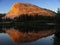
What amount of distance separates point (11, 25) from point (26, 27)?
67.3 inches

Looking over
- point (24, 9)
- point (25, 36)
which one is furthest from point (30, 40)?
point (24, 9)

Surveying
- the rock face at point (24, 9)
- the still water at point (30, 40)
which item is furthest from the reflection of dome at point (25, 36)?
the rock face at point (24, 9)

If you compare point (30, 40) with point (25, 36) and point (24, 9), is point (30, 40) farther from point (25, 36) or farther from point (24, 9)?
point (24, 9)

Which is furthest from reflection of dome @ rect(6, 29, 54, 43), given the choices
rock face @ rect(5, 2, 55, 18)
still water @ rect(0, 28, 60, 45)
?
rock face @ rect(5, 2, 55, 18)

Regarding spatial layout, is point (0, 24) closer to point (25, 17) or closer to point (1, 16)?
point (1, 16)

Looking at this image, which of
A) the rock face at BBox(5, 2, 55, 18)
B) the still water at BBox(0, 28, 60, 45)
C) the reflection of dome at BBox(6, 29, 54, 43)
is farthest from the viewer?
the rock face at BBox(5, 2, 55, 18)

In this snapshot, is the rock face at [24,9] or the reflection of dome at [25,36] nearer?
the reflection of dome at [25,36]

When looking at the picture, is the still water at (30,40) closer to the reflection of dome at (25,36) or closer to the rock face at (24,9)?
the reflection of dome at (25,36)

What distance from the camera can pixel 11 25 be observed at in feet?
59.6

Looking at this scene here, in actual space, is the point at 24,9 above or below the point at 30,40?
above

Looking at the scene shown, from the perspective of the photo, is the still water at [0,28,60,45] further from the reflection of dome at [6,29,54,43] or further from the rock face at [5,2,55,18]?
the rock face at [5,2,55,18]

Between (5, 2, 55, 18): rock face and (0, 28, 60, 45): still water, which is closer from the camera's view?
(0, 28, 60, 45): still water

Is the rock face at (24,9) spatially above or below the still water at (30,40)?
above

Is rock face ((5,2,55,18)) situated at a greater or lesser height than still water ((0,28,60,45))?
greater
